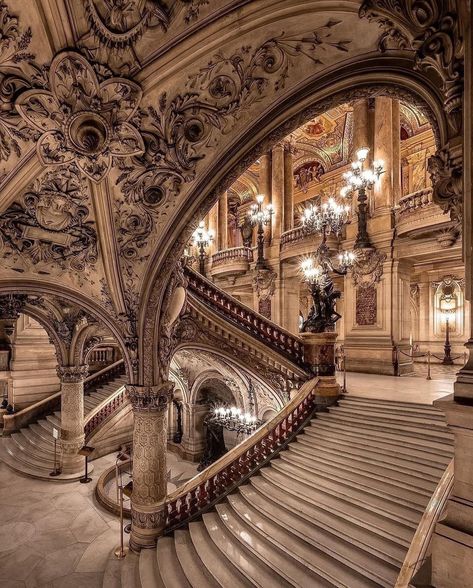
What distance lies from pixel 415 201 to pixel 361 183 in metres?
1.77

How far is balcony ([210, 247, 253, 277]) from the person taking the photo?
573 inches

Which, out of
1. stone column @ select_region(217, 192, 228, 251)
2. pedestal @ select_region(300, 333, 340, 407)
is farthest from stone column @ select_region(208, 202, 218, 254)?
pedestal @ select_region(300, 333, 340, 407)

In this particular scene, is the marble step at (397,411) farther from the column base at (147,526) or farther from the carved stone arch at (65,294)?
the carved stone arch at (65,294)

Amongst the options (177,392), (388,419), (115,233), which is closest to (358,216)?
(388,419)

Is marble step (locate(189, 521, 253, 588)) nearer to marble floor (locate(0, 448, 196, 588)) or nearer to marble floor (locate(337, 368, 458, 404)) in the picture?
marble floor (locate(0, 448, 196, 588))

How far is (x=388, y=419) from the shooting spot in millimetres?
5457

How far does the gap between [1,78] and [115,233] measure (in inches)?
83.7

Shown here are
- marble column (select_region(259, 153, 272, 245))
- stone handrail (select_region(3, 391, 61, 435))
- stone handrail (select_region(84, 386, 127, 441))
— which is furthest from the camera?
marble column (select_region(259, 153, 272, 245))

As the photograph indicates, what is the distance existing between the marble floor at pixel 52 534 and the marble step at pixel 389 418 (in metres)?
4.99

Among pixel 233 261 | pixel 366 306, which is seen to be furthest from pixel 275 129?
pixel 233 261

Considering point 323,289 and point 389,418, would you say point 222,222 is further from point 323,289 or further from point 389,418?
point 389,418

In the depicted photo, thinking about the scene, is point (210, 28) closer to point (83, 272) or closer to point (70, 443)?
point (83, 272)

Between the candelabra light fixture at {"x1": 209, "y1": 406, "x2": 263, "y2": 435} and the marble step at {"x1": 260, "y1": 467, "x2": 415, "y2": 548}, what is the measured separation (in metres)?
3.95

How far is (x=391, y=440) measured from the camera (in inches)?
196
